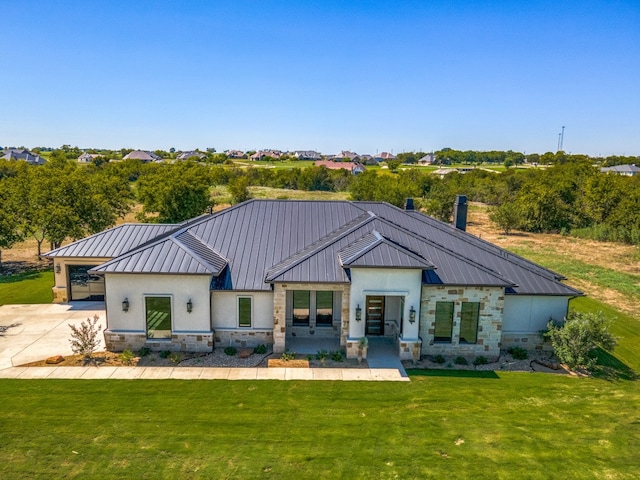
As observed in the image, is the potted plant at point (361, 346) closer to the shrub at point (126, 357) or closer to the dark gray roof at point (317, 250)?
the dark gray roof at point (317, 250)

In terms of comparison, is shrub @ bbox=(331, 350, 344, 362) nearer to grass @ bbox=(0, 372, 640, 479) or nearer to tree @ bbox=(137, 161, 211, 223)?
grass @ bbox=(0, 372, 640, 479)

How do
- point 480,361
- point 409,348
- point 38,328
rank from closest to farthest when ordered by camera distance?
point 409,348 < point 480,361 < point 38,328

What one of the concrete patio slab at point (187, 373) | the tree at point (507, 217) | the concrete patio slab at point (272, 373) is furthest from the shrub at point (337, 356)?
the tree at point (507, 217)

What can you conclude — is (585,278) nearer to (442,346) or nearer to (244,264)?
(442,346)

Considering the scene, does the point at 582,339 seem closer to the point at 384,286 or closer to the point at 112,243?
the point at 384,286

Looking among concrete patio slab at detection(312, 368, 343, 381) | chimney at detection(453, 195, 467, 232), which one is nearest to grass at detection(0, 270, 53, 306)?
concrete patio slab at detection(312, 368, 343, 381)

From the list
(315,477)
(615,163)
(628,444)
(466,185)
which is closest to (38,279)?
(315,477)

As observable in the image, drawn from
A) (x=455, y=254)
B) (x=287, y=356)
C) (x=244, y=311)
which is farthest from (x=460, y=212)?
(x=244, y=311)
